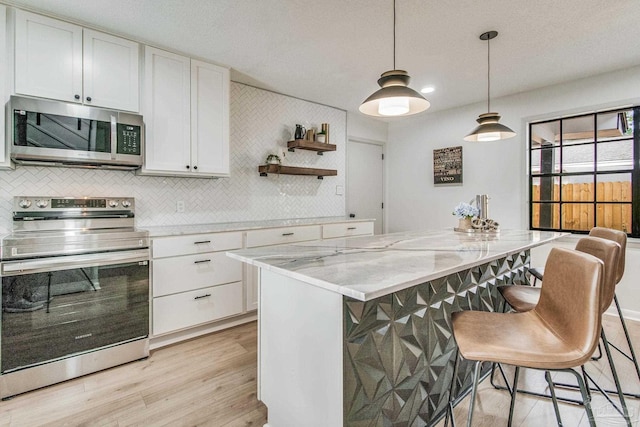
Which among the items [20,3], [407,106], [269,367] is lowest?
[269,367]

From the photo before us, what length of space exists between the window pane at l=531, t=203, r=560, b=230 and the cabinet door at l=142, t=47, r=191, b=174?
→ 13.2 feet

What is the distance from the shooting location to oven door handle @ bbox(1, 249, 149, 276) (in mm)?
1967

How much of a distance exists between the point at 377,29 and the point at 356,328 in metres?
2.29

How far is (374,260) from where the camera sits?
1.51 metres

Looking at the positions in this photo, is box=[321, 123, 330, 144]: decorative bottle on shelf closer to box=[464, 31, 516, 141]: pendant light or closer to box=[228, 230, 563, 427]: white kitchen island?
box=[464, 31, 516, 141]: pendant light

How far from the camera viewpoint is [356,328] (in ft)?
4.17

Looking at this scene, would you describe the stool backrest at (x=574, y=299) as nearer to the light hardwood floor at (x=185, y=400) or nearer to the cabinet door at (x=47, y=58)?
the light hardwood floor at (x=185, y=400)

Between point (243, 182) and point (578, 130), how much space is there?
12.8 feet

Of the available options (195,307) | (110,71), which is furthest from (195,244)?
(110,71)

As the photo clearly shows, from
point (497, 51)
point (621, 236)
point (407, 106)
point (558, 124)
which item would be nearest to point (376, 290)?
point (407, 106)

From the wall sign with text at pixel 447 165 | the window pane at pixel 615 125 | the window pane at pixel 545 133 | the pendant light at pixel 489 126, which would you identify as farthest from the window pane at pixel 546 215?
the pendant light at pixel 489 126

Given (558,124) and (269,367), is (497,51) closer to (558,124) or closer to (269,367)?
(558,124)

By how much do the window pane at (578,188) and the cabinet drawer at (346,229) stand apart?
2289 mm

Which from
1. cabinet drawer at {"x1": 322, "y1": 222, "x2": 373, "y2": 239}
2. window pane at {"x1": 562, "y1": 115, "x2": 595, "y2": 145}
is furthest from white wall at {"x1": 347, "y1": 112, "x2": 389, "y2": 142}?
window pane at {"x1": 562, "y1": 115, "x2": 595, "y2": 145}
